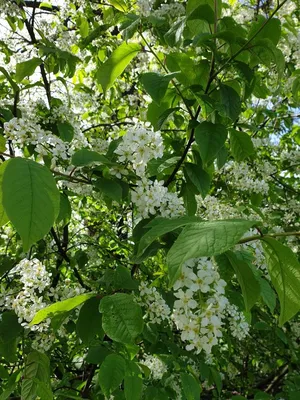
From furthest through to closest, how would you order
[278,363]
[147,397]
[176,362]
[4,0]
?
[278,363]
[4,0]
[176,362]
[147,397]

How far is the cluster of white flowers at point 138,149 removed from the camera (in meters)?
1.59

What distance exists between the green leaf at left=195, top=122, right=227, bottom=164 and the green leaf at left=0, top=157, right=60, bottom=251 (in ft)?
2.37

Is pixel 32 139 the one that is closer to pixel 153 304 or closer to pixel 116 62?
pixel 116 62

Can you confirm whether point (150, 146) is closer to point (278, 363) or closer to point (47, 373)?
point (47, 373)

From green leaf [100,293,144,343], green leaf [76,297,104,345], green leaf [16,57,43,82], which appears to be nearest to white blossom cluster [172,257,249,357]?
green leaf [100,293,144,343]

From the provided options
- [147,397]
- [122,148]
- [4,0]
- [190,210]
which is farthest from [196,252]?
[4,0]

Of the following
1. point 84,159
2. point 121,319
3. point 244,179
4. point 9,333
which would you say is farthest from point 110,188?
point 244,179

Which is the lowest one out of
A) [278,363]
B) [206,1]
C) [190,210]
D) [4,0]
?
[278,363]

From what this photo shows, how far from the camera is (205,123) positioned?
1603 millimetres

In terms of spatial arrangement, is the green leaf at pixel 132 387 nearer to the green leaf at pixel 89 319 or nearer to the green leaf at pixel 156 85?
the green leaf at pixel 89 319

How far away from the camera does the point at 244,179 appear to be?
3.61 metres

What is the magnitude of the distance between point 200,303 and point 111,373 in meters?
0.49

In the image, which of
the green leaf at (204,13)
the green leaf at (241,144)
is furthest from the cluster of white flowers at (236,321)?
the green leaf at (204,13)

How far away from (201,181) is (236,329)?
1.31 m
